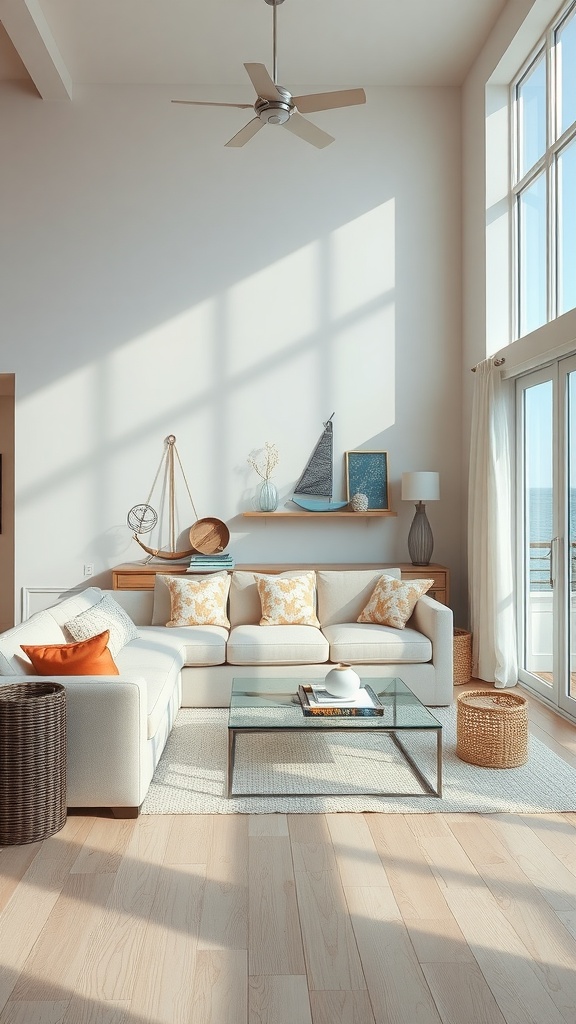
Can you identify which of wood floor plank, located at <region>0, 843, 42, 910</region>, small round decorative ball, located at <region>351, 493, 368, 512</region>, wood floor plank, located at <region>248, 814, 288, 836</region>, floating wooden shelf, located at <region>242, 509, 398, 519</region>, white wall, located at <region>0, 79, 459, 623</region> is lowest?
wood floor plank, located at <region>0, 843, 42, 910</region>

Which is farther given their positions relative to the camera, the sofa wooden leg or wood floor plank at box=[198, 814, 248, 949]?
the sofa wooden leg

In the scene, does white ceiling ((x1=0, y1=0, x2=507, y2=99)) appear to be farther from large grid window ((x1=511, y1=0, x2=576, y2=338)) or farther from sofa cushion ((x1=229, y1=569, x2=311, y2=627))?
sofa cushion ((x1=229, y1=569, x2=311, y2=627))

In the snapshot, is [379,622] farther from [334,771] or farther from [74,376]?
[74,376]

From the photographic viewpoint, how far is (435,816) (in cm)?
334

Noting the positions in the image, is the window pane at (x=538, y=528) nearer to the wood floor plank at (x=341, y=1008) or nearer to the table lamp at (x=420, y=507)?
the table lamp at (x=420, y=507)

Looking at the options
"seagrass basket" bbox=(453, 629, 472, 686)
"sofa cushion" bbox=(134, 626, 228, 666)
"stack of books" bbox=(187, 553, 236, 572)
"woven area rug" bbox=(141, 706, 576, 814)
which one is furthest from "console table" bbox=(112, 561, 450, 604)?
"woven area rug" bbox=(141, 706, 576, 814)

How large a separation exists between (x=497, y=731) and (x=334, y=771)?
0.80 metres

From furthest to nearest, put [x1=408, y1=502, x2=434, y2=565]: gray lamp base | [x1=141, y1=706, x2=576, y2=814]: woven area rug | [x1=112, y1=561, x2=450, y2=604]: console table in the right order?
[x1=408, y1=502, x2=434, y2=565]: gray lamp base → [x1=112, y1=561, x2=450, y2=604]: console table → [x1=141, y1=706, x2=576, y2=814]: woven area rug

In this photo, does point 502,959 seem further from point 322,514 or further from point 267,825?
point 322,514

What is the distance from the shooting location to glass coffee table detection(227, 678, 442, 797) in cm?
347

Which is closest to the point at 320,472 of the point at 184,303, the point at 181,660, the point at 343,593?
the point at 343,593

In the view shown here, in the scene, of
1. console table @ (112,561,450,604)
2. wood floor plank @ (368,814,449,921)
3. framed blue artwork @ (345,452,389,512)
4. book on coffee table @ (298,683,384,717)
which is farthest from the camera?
framed blue artwork @ (345,452,389,512)

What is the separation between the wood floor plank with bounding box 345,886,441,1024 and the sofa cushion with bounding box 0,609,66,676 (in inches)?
66.4

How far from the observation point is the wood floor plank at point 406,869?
2.58 metres
